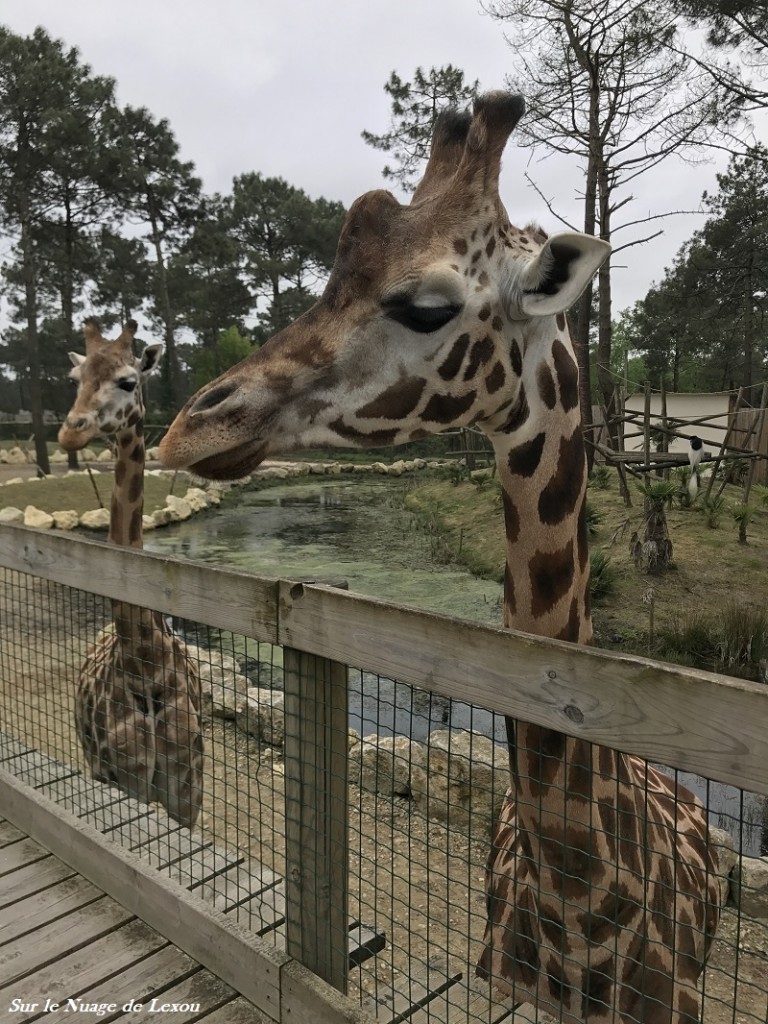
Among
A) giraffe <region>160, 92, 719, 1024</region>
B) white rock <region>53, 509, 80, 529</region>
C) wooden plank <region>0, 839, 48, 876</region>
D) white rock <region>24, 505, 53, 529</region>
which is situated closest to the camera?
giraffe <region>160, 92, 719, 1024</region>

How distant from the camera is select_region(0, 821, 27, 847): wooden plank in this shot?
275 centimetres

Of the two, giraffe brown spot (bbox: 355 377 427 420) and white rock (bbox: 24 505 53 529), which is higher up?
giraffe brown spot (bbox: 355 377 427 420)

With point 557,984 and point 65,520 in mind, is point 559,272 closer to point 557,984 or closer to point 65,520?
point 557,984

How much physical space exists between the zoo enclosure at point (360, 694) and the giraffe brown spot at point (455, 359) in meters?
0.54

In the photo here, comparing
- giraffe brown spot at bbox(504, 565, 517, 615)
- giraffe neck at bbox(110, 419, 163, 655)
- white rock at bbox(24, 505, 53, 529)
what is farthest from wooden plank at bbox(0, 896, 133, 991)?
white rock at bbox(24, 505, 53, 529)

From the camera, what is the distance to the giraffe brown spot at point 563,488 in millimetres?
1703

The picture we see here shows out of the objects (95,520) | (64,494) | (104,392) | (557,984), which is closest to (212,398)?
(557,984)

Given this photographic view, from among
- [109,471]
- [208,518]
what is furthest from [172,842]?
[109,471]

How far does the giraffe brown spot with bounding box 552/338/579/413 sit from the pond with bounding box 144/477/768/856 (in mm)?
3308

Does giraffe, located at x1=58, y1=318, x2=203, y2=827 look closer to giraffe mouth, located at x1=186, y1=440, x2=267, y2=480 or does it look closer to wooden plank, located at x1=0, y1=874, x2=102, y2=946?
wooden plank, located at x1=0, y1=874, x2=102, y2=946

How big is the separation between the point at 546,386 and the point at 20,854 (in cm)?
249

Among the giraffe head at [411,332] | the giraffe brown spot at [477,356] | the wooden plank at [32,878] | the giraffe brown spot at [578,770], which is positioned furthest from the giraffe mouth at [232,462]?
the wooden plank at [32,878]

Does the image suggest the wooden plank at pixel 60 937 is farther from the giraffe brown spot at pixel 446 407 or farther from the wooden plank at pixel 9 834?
the giraffe brown spot at pixel 446 407

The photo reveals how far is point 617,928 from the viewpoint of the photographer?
1.64 meters
